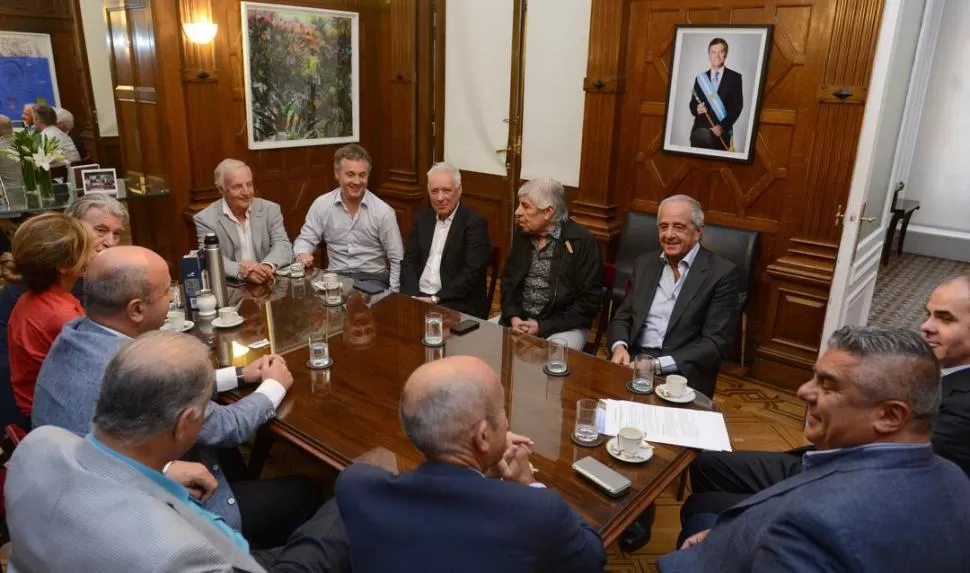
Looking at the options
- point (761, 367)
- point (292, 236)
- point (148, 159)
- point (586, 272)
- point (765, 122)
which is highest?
point (765, 122)

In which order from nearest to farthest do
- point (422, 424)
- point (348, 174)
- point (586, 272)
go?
point (422, 424) < point (586, 272) < point (348, 174)

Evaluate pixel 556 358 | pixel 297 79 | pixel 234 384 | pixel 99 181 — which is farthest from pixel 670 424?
pixel 297 79

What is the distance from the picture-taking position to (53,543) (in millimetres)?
1096

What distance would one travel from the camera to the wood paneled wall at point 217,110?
180 inches

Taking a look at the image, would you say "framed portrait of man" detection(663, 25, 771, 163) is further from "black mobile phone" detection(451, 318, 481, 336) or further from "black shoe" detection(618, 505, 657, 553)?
"black shoe" detection(618, 505, 657, 553)

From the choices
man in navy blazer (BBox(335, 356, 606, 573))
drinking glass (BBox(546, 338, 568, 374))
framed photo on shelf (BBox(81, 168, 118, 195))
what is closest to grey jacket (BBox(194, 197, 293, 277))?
framed photo on shelf (BBox(81, 168, 118, 195))

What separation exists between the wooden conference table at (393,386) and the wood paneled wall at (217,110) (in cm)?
233

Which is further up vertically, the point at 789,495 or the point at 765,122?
the point at 765,122

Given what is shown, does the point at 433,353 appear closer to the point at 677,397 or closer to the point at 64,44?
the point at 677,397

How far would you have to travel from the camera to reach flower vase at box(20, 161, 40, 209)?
14.2 ft

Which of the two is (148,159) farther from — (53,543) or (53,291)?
(53,543)

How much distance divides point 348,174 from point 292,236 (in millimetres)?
2167

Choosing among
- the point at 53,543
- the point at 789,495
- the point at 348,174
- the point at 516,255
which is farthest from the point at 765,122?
the point at 53,543

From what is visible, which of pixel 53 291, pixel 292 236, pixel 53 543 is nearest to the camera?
pixel 53 543
